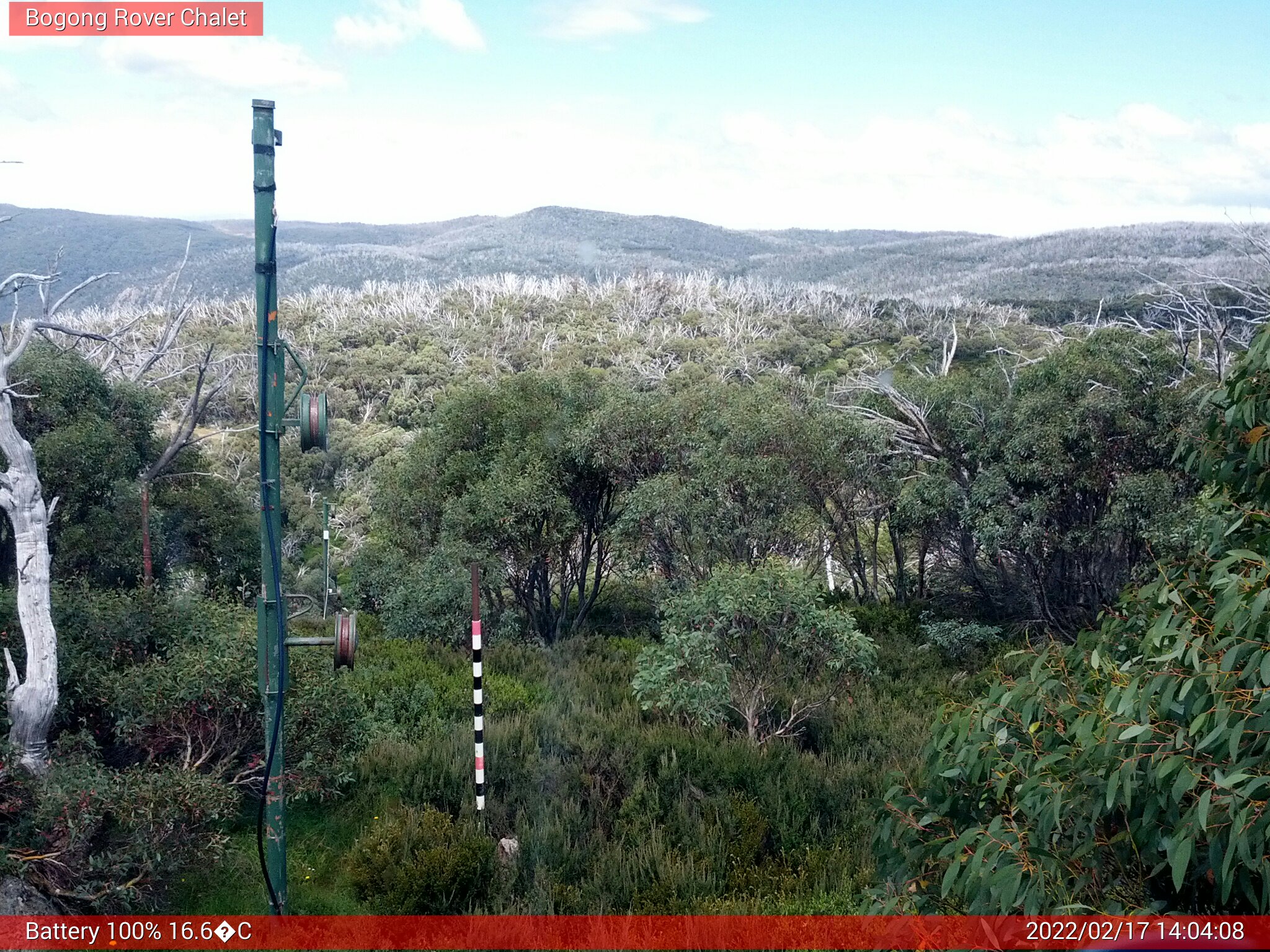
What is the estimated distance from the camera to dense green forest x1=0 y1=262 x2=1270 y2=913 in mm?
2727

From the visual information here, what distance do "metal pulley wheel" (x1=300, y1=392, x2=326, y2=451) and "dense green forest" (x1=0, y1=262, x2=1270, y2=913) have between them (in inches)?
94.2

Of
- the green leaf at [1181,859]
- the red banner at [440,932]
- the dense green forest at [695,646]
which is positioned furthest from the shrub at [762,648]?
the green leaf at [1181,859]

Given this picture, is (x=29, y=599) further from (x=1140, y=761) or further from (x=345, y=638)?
(x=1140, y=761)

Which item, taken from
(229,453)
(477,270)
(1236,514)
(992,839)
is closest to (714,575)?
(1236,514)

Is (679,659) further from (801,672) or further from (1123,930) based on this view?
(1123,930)

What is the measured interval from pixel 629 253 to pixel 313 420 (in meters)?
27.5

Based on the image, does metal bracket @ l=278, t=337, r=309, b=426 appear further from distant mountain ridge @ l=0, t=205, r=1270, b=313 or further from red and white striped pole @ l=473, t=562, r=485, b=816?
distant mountain ridge @ l=0, t=205, r=1270, b=313

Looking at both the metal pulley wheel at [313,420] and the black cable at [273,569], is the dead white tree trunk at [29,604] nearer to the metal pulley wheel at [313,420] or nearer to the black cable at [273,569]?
the black cable at [273,569]

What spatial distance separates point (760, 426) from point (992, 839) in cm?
961

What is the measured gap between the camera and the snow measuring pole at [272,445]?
480 centimetres

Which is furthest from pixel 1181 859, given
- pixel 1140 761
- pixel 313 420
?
pixel 313 420

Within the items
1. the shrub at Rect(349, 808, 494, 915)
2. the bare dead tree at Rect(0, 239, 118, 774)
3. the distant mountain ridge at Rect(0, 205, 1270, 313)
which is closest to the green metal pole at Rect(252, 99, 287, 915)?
the shrub at Rect(349, 808, 494, 915)

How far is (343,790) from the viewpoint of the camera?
727cm

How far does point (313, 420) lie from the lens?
4820mm
